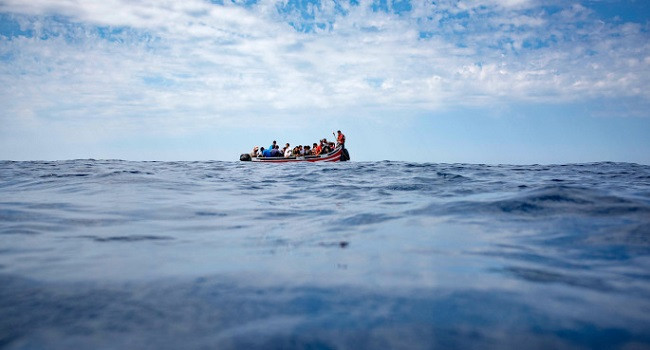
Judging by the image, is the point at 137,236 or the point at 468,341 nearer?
the point at 468,341

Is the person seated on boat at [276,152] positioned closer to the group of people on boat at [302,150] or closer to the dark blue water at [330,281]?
the group of people on boat at [302,150]

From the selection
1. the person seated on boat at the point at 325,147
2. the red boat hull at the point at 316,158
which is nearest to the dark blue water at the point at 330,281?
the red boat hull at the point at 316,158

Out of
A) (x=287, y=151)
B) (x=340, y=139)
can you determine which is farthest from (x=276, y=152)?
(x=340, y=139)

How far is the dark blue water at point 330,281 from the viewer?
1.75 metres

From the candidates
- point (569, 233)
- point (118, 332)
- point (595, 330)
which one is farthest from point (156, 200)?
point (595, 330)

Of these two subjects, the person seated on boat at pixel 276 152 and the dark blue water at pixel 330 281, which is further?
the person seated on boat at pixel 276 152

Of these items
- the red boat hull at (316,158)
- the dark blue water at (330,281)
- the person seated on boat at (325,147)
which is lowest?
the dark blue water at (330,281)

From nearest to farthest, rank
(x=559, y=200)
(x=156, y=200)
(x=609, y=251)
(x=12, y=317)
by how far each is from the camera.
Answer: (x=12, y=317) → (x=609, y=251) → (x=559, y=200) → (x=156, y=200)

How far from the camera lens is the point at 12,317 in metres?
1.94

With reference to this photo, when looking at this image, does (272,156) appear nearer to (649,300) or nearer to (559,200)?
(559,200)

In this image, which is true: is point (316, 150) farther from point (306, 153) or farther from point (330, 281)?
point (330, 281)

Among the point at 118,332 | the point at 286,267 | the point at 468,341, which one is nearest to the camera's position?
the point at 468,341

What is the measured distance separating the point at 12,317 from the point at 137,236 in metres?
2.16

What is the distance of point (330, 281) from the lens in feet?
8.31
